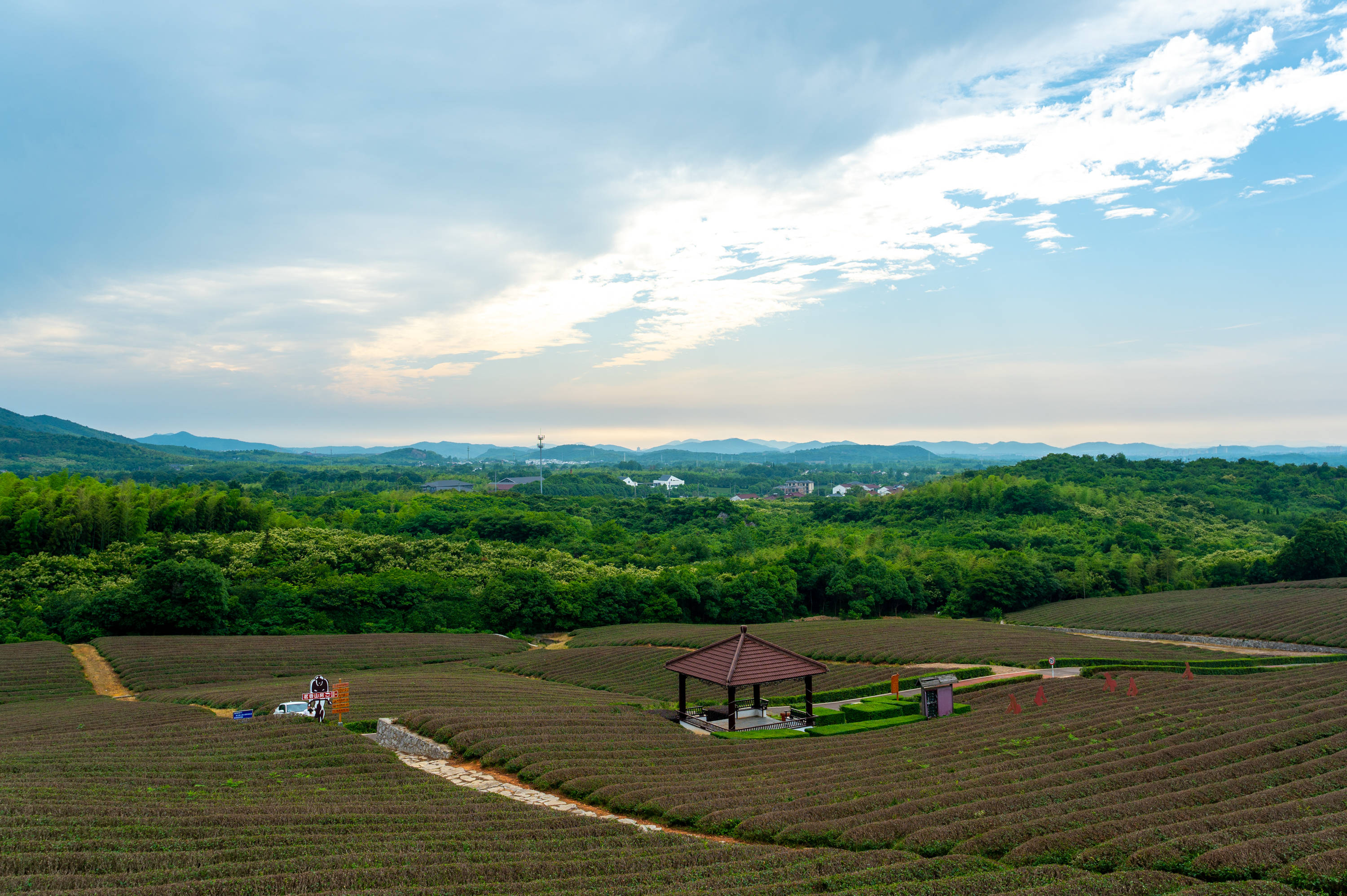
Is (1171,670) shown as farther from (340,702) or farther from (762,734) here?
(340,702)

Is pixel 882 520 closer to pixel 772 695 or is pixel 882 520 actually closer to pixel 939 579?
pixel 939 579

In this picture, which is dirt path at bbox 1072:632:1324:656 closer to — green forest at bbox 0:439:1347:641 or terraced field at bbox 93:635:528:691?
green forest at bbox 0:439:1347:641

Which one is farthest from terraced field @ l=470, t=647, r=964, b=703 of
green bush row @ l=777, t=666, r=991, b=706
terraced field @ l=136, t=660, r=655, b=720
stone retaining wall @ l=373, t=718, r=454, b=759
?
stone retaining wall @ l=373, t=718, r=454, b=759

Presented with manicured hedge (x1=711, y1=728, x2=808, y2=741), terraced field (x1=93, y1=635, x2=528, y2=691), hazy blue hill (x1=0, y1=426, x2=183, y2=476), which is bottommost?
terraced field (x1=93, y1=635, x2=528, y2=691)

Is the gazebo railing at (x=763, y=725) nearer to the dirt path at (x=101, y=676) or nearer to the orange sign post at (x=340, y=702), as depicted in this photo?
the orange sign post at (x=340, y=702)

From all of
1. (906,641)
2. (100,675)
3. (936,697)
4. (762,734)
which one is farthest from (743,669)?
(100,675)

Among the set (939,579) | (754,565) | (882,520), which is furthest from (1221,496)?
(754,565)
